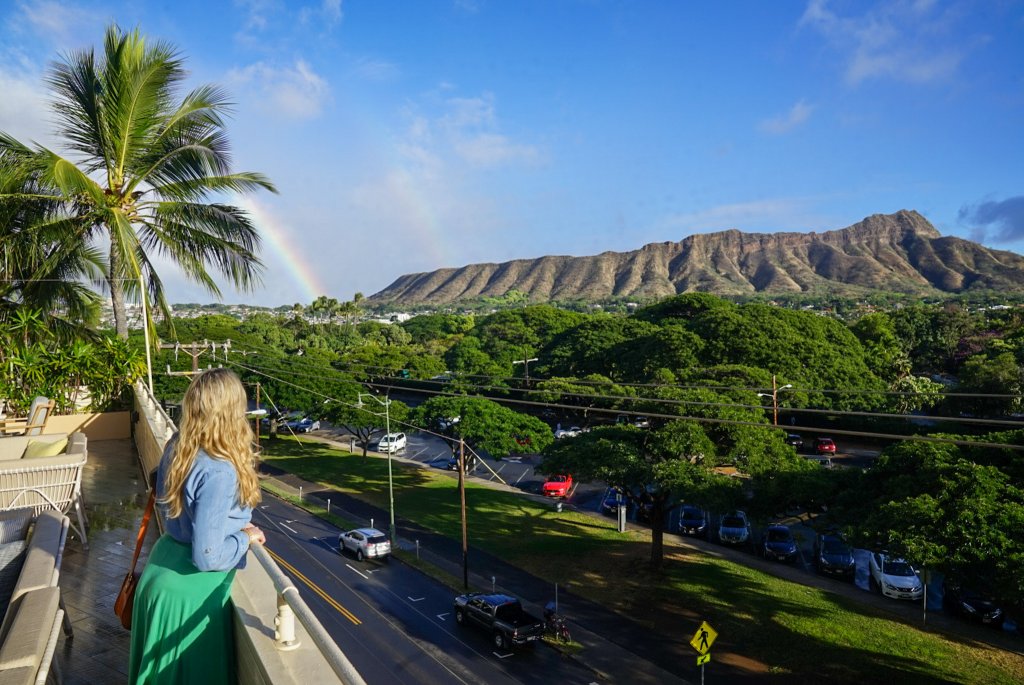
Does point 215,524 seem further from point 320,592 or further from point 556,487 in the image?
point 556,487

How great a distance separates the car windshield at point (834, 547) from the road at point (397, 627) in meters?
10.5

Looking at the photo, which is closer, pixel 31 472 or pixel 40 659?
pixel 40 659

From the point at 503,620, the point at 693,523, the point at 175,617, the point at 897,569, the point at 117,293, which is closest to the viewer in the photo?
the point at 175,617

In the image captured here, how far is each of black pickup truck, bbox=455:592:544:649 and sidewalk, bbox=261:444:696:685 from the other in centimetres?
110

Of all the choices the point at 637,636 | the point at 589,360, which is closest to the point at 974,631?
the point at 637,636

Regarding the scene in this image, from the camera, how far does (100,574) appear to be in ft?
15.2

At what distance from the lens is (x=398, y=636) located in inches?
577

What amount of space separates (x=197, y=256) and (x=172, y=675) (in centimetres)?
873

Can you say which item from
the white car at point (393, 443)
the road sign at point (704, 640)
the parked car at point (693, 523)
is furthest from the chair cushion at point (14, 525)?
the white car at point (393, 443)

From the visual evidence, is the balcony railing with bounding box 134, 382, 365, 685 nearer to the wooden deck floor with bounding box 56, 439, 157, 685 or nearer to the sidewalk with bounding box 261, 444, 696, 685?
the wooden deck floor with bounding box 56, 439, 157, 685

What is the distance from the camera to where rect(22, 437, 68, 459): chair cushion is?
6.14m

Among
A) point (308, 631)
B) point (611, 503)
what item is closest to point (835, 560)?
point (611, 503)

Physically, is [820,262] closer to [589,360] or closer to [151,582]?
[589,360]

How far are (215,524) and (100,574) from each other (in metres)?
3.38
